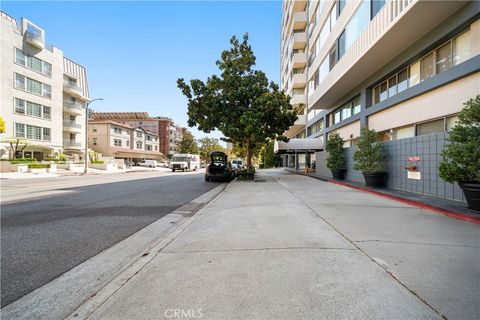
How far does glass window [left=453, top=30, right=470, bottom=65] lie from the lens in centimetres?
929

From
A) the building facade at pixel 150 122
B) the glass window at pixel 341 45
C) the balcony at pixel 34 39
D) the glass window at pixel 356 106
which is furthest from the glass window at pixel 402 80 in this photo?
the building facade at pixel 150 122

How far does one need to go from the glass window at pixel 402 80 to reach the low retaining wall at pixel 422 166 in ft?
10.1

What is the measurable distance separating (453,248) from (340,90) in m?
17.3

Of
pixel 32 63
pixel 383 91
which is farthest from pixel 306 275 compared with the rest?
pixel 32 63

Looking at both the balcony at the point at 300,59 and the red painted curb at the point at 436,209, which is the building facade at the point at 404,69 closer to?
the red painted curb at the point at 436,209

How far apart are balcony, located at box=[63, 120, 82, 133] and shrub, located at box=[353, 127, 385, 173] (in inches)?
1856

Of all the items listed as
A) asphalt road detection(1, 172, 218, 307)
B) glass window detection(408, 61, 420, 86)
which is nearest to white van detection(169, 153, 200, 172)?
Result: asphalt road detection(1, 172, 218, 307)

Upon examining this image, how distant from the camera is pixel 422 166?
10672 millimetres

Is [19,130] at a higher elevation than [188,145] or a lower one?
lower

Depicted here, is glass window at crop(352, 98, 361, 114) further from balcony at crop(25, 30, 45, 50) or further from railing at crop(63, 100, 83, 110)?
railing at crop(63, 100, 83, 110)

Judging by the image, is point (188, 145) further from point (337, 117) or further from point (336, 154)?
point (336, 154)

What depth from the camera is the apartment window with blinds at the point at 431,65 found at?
9.59 metres

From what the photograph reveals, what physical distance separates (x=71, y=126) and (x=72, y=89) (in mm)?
6460

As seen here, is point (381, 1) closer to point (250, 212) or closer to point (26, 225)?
point (250, 212)
